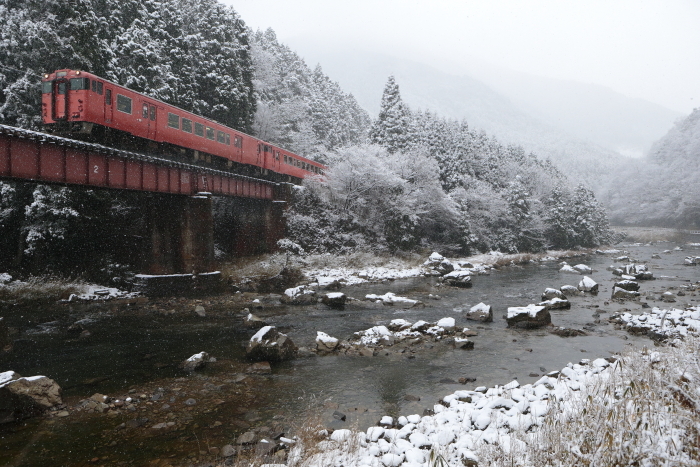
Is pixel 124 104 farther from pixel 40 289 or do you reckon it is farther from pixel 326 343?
pixel 326 343

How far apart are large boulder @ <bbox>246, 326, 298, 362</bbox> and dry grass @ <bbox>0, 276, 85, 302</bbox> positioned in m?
12.7

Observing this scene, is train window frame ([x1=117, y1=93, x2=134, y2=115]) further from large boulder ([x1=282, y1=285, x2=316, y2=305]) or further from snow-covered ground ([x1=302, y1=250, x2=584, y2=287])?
snow-covered ground ([x1=302, y1=250, x2=584, y2=287])

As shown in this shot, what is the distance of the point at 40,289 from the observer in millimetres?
18547

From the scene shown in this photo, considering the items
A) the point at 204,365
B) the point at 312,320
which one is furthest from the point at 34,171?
the point at 312,320

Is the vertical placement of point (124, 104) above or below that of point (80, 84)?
below

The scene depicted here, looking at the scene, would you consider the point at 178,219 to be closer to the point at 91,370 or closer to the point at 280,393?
the point at 91,370

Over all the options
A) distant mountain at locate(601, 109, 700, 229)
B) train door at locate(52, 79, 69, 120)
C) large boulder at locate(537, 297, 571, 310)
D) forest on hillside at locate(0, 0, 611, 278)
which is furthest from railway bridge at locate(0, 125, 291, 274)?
distant mountain at locate(601, 109, 700, 229)

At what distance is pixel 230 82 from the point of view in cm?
3095

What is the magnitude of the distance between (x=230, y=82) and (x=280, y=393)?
2753 centimetres

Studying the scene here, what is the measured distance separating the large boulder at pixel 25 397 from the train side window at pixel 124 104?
13012mm

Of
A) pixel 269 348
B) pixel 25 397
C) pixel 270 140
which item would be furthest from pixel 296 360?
pixel 270 140

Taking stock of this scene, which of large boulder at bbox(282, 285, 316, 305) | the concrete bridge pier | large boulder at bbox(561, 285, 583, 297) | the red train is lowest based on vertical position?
large boulder at bbox(282, 285, 316, 305)

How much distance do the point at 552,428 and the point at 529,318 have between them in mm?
10365

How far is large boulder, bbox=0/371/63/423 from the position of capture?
302 inches
